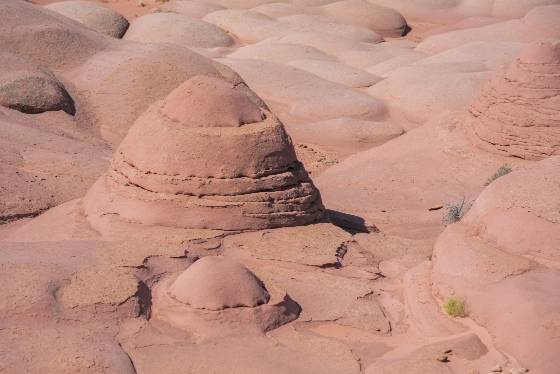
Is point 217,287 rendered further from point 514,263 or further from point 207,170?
point 514,263

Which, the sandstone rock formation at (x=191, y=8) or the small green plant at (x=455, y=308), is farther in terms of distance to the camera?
the sandstone rock formation at (x=191, y=8)

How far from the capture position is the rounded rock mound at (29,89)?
1218 centimetres

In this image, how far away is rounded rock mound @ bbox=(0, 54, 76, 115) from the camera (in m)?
12.2

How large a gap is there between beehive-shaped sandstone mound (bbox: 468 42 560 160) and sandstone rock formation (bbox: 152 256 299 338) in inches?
250

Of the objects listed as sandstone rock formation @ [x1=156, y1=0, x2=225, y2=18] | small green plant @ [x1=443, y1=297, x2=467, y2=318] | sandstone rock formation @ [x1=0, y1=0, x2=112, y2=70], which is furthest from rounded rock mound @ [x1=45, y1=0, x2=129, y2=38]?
small green plant @ [x1=443, y1=297, x2=467, y2=318]

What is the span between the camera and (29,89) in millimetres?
12383

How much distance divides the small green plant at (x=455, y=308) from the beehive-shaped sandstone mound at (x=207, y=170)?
1997mm

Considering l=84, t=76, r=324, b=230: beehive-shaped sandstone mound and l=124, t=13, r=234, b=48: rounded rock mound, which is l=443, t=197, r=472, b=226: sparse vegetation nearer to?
l=84, t=76, r=324, b=230: beehive-shaped sandstone mound

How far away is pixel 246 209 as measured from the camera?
7332 millimetres

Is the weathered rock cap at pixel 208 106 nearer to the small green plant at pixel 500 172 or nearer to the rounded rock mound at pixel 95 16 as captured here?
the small green plant at pixel 500 172

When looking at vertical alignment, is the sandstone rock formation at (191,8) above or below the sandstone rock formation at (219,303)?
below

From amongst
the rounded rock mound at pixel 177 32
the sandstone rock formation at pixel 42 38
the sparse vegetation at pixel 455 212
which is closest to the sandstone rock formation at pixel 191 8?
the rounded rock mound at pixel 177 32

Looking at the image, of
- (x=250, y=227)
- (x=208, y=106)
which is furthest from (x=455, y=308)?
(x=208, y=106)

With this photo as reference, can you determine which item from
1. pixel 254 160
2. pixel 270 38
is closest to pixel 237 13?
pixel 270 38
